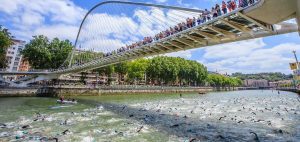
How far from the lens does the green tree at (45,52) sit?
72.1 meters

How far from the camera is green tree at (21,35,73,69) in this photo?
7206 cm

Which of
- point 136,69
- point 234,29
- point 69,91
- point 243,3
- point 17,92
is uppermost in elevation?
point 136,69

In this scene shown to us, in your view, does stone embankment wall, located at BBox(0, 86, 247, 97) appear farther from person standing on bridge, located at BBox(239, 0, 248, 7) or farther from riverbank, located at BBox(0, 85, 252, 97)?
person standing on bridge, located at BBox(239, 0, 248, 7)

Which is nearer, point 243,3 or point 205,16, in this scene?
point 243,3

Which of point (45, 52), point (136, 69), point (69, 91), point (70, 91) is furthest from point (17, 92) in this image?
point (136, 69)

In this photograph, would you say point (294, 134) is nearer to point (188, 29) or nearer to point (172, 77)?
point (188, 29)

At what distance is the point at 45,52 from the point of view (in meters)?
71.6

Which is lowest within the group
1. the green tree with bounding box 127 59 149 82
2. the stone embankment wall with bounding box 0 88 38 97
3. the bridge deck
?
the stone embankment wall with bounding box 0 88 38 97

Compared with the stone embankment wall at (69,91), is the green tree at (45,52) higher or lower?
higher

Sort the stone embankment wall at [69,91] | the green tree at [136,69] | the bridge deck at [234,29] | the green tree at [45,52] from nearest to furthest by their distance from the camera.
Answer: the bridge deck at [234,29]
the stone embankment wall at [69,91]
the green tree at [45,52]
the green tree at [136,69]

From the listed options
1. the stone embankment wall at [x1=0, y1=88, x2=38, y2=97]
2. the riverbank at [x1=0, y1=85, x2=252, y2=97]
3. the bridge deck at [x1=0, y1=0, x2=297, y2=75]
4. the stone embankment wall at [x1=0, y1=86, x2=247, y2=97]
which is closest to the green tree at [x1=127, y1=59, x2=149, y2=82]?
the stone embankment wall at [x1=0, y1=86, x2=247, y2=97]

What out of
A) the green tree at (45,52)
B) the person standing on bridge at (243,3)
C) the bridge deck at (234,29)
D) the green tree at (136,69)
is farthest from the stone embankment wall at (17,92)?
the person standing on bridge at (243,3)

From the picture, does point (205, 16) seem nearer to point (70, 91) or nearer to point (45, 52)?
point (70, 91)

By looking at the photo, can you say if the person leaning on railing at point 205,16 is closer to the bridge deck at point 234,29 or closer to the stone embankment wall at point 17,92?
the bridge deck at point 234,29
